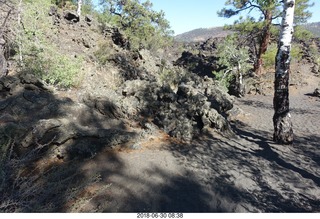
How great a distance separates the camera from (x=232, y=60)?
20.6 m

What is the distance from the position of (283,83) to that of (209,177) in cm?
401

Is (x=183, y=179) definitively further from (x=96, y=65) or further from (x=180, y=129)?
(x=96, y=65)

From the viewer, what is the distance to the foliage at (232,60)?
19.6 meters

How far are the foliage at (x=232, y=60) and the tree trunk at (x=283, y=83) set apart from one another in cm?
1190

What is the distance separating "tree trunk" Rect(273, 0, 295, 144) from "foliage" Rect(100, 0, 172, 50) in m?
17.4

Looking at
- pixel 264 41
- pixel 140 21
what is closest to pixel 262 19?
pixel 264 41

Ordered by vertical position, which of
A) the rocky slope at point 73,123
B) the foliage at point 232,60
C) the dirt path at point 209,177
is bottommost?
the dirt path at point 209,177

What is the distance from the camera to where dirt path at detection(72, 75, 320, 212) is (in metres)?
4.62

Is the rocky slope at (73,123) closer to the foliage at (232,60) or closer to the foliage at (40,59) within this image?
the foliage at (40,59)

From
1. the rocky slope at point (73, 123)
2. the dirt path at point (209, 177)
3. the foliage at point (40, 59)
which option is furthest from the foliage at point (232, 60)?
the dirt path at point (209, 177)

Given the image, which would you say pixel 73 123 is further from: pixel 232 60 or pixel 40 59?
pixel 232 60

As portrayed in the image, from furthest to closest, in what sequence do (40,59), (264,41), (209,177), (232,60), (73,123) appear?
(264,41) < (232,60) < (40,59) < (73,123) < (209,177)

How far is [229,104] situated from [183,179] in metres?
7.36

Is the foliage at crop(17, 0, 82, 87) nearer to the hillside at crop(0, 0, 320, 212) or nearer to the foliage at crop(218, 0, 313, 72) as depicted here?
the hillside at crop(0, 0, 320, 212)
